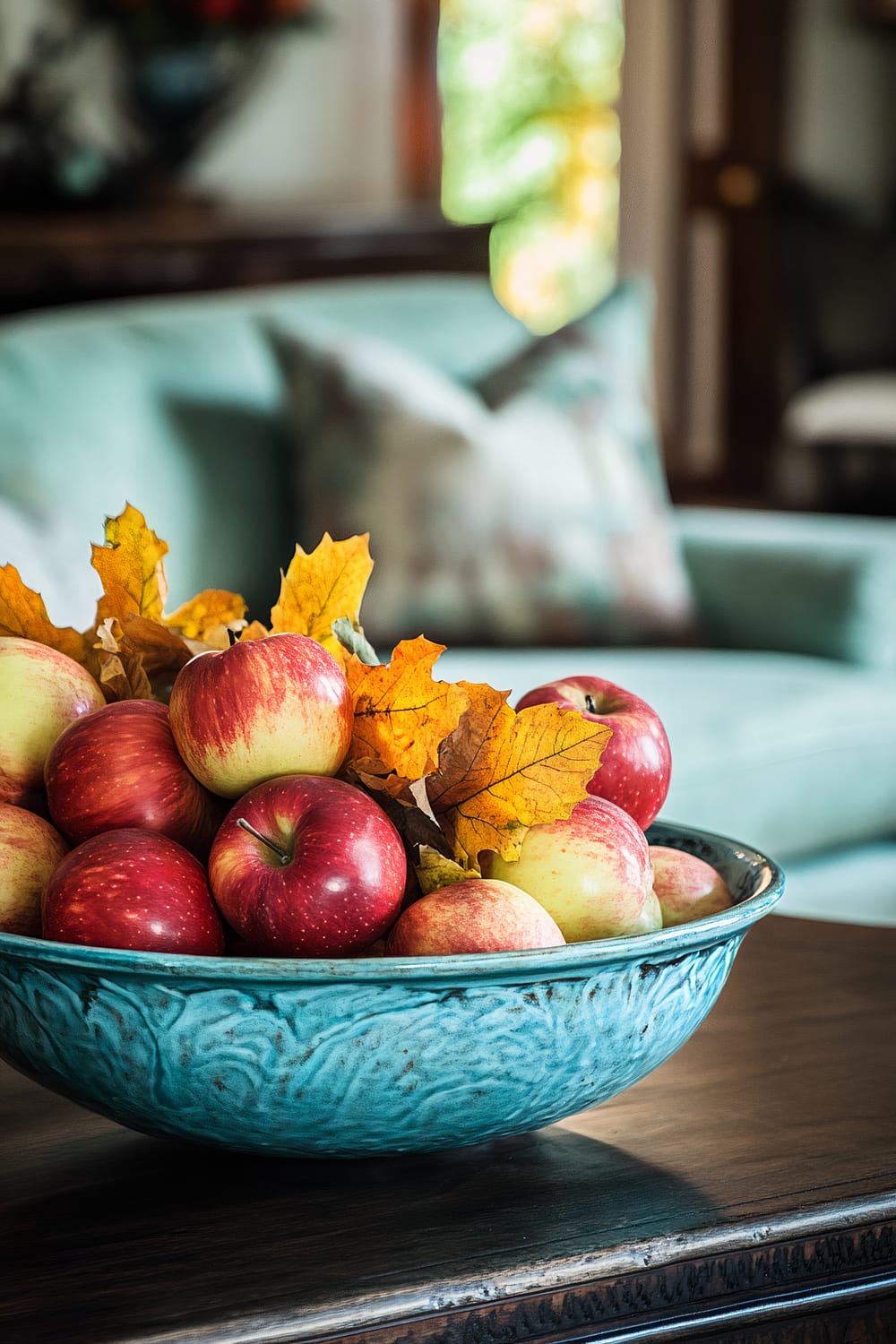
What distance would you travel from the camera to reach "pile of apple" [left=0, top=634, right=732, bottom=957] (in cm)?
62

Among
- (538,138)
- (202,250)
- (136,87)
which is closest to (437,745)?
(202,250)

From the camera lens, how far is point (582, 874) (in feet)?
2.18

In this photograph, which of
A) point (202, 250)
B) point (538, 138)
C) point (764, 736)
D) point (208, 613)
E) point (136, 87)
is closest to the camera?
point (208, 613)

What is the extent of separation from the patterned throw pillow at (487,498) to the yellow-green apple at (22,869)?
1378 millimetres

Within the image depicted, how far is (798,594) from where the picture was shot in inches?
87.0

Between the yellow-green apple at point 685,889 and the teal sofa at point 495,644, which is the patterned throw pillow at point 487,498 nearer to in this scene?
the teal sofa at point 495,644

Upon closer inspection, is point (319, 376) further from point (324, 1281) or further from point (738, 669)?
point (324, 1281)

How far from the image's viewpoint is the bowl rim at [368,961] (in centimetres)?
59

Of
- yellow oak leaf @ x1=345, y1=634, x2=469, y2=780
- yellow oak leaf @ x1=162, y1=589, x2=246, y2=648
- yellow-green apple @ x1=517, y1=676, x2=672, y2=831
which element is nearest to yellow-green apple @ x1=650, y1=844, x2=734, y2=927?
yellow-green apple @ x1=517, y1=676, x2=672, y2=831

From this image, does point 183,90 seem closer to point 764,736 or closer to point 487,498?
point 487,498

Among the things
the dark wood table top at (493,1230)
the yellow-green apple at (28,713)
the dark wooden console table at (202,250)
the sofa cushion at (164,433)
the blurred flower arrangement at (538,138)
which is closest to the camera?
the dark wood table top at (493,1230)

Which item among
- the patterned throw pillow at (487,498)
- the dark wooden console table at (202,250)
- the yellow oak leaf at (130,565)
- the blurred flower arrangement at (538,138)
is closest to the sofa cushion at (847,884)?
the patterned throw pillow at (487,498)

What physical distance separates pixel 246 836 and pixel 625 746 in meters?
0.19

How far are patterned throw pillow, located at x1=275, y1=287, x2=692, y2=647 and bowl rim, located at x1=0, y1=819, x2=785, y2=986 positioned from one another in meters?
1.44
